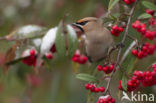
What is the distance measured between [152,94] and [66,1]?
1.77 metres

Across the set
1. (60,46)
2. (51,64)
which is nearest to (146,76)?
(60,46)

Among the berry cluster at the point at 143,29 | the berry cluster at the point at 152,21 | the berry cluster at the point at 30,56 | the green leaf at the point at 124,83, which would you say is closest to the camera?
the green leaf at the point at 124,83

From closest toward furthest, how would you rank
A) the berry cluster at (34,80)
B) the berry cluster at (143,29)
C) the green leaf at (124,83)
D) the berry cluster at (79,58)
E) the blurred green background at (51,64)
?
the green leaf at (124,83)
the berry cluster at (143,29)
the berry cluster at (79,58)
the blurred green background at (51,64)
the berry cluster at (34,80)

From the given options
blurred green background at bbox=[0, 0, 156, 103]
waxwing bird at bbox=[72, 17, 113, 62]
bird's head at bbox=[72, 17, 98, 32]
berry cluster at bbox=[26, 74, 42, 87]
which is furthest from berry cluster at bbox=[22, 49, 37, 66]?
berry cluster at bbox=[26, 74, 42, 87]

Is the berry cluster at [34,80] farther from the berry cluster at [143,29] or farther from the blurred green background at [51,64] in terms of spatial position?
the berry cluster at [143,29]

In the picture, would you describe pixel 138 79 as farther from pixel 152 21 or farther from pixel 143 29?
pixel 152 21

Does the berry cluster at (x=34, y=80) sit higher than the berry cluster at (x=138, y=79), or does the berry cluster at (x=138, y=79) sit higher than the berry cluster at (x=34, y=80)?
the berry cluster at (x=138, y=79)

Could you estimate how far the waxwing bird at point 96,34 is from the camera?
2002mm

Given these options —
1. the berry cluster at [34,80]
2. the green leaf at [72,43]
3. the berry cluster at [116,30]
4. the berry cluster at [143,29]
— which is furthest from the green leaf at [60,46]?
the berry cluster at [34,80]

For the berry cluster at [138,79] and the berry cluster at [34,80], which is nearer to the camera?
the berry cluster at [138,79]

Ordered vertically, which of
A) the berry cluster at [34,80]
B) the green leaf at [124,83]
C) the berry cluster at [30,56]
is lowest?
the berry cluster at [34,80]

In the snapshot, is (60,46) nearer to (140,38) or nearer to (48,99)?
(140,38)

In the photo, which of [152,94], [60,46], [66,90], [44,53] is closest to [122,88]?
[60,46]

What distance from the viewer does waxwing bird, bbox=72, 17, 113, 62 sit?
78.8 inches
